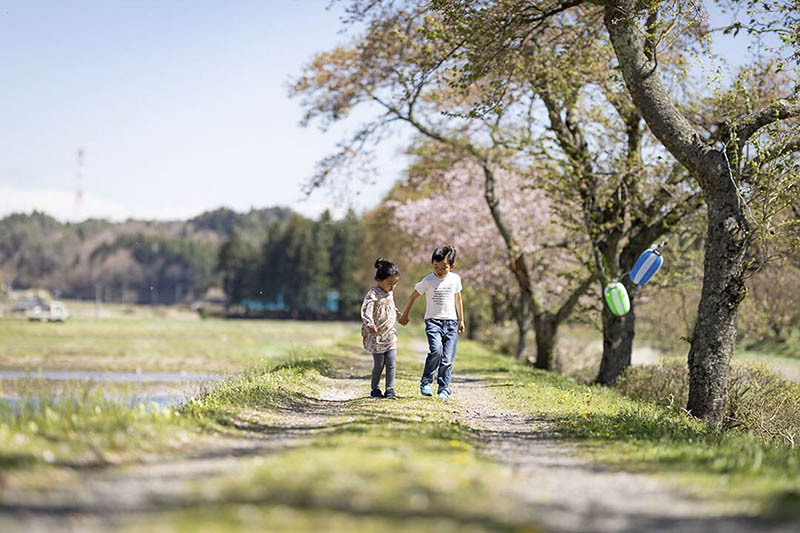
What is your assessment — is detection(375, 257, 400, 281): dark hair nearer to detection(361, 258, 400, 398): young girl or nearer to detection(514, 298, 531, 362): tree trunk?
detection(361, 258, 400, 398): young girl

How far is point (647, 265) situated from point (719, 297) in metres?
1.68

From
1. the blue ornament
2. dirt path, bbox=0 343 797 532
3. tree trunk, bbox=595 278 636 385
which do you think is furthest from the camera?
tree trunk, bbox=595 278 636 385

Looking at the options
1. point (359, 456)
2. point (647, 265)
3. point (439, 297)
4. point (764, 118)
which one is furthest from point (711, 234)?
point (359, 456)

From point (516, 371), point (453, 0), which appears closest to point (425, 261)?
point (516, 371)

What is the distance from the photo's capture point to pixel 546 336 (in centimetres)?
2164

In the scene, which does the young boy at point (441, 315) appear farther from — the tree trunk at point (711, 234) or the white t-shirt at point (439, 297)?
the tree trunk at point (711, 234)

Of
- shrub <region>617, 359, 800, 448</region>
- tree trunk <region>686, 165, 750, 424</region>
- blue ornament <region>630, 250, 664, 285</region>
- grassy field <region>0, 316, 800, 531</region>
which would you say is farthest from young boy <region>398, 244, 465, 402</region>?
blue ornament <region>630, 250, 664, 285</region>

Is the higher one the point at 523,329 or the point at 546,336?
the point at 546,336

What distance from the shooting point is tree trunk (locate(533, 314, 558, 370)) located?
2147cm

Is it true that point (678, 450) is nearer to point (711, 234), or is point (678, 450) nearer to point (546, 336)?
point (711, 234)

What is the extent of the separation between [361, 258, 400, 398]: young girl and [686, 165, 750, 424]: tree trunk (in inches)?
182

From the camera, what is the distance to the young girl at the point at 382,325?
10.5 metres

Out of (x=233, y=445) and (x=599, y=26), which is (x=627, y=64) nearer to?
(x=599, y=26)

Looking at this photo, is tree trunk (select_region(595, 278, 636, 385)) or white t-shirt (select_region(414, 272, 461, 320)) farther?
tree trunk (select_region(595, 278, 636, 385))
